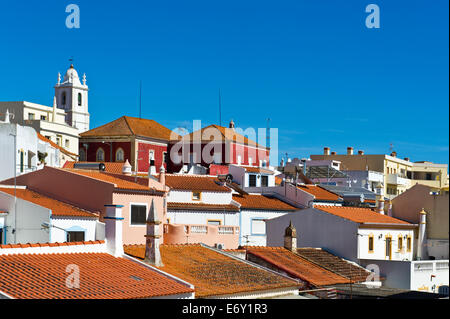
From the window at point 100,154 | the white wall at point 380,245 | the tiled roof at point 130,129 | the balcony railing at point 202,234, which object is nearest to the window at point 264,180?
the balcony railing at point 202,234

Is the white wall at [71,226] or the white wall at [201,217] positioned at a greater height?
the white wall at [71,226]

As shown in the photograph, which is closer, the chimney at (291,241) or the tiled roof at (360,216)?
the chimney at (291,241)

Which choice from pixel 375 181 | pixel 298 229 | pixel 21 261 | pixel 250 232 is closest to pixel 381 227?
pixel 298 229

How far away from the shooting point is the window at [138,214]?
115 ft

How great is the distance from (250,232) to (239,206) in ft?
7.32

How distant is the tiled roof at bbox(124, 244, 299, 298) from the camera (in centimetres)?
2416

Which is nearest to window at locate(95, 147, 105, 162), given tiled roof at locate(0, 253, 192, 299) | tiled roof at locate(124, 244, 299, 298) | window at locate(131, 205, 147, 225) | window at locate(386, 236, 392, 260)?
window at locate(131, 205, 147, 225)

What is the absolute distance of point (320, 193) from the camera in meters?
60.2

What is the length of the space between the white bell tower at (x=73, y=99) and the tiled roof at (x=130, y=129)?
1692 cm

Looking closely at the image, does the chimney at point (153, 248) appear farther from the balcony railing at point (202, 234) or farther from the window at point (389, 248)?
the window at point (389, 248)

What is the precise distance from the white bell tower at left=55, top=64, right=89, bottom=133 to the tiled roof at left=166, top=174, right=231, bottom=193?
5146 centimetres

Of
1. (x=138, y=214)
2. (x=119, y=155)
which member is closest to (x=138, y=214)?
(x=138, y=214)

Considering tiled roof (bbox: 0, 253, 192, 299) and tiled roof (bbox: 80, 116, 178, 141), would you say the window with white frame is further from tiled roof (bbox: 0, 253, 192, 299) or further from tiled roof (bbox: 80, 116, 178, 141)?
tiled roof (bbox: 80, 116, 178, 141)

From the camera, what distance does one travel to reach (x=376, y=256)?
37.3 m
